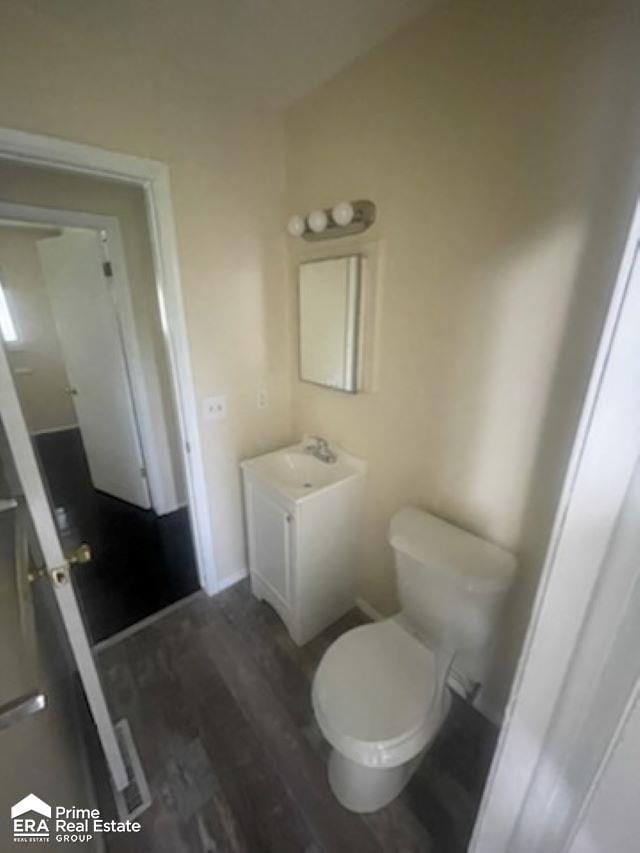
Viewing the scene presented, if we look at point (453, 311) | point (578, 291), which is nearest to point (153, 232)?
point (453, 311)

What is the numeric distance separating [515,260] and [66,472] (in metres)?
4.16

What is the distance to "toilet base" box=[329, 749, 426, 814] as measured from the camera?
3.77 ft

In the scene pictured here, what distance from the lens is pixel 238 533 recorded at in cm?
211

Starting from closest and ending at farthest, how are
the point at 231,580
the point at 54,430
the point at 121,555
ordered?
the point at 231,580, the point at 121,555, the point at 54,430

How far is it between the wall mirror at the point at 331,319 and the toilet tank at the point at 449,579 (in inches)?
27.4

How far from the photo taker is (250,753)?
1352 mm

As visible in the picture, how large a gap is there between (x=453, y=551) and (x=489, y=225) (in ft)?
3.40

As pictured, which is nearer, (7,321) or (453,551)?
(453,551)

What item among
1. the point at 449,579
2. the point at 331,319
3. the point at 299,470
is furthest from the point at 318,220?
the point at 449,579

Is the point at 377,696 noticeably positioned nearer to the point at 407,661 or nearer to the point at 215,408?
the point at 407,661

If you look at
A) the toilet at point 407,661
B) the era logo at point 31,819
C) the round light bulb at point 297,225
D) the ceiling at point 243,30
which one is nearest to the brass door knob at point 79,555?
the era logo at point 31,819

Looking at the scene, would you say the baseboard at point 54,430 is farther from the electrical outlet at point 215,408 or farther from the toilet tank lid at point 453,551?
the toilet tank lid at point 453,551

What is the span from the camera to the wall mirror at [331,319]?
5.07 feet

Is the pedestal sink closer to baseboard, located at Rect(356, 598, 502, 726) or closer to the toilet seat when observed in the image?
the toilet seat
